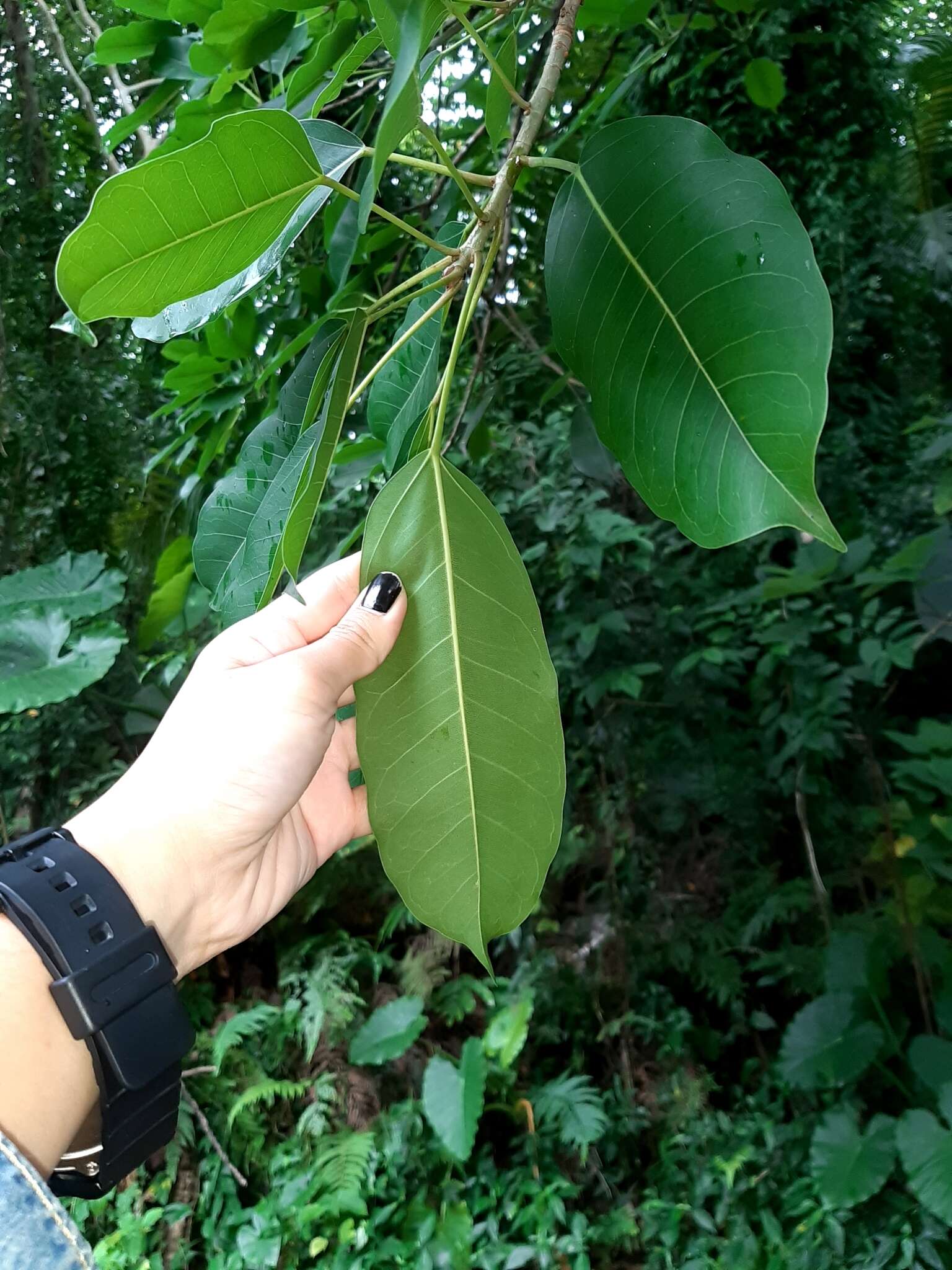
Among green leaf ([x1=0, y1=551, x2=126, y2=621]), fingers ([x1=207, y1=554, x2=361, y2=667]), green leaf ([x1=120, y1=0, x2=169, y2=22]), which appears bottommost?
fingers ([x1=207, y1=554, x2=361, y2=667])

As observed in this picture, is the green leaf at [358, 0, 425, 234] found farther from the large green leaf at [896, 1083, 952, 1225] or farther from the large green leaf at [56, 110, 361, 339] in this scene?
the large green leaf at [896, 1083, 952, 1225]

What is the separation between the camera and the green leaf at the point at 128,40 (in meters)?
0.87

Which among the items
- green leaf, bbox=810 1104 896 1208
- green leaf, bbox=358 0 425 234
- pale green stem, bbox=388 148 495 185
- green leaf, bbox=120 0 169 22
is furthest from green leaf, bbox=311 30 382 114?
green leaf, bbox=810 1104 896 1208

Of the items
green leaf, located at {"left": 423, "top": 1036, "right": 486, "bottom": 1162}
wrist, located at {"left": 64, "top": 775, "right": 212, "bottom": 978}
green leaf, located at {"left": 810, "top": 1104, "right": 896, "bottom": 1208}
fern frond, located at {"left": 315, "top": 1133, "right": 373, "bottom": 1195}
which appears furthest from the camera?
fern frond, located at {"left": 315, "top": 1133, "right": 373, "bottom": 1195}

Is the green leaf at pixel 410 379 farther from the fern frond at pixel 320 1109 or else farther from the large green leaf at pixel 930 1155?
the fern frond at pixel 320 1109

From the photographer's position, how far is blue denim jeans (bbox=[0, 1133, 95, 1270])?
364 millimetres

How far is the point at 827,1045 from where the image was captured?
1703 mm

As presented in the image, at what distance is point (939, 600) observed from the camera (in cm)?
146

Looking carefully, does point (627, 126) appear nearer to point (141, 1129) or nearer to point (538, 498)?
point (141, 1129)

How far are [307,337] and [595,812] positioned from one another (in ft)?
6.10

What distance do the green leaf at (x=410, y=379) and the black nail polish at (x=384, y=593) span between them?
124 millimetres

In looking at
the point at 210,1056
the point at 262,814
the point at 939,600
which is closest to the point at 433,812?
the point at 262,814

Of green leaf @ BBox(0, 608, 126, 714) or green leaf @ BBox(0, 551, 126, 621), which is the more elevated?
green leaf @ BBox(0, 551, 126, 621)

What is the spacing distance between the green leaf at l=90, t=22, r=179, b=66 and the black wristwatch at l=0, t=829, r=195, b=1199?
2.60 feet
